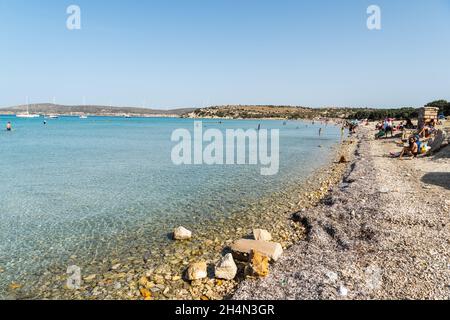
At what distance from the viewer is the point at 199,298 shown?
656 centimetres

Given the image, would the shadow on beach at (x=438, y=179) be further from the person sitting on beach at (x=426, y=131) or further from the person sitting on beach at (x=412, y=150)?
the person sitting on beach at (x=426, y=131)

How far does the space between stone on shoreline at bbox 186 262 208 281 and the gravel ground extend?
1171 millimetres

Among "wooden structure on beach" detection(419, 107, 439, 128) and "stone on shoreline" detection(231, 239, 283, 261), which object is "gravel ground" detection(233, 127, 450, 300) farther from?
"wooden structure on beach" detection(419, 107, 439, 128)

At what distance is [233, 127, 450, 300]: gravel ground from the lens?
6.11m

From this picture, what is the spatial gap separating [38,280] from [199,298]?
4.06 metres

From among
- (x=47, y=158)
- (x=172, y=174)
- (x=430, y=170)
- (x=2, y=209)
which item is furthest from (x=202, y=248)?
(x=47, y=158)

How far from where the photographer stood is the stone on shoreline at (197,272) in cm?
723

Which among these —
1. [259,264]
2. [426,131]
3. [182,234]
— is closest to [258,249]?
[259,264]

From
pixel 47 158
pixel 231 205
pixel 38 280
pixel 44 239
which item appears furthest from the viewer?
pixel 47 158

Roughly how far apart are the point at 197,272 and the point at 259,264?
1.48 meters

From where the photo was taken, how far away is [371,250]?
25.7 feet

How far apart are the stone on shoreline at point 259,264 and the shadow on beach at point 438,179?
32.3ft

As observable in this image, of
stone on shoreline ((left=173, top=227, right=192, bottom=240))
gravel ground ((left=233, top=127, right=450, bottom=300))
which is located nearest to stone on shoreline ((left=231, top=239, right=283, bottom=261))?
gravel ground ((left=233, top=127, right=450, bottom=300))
